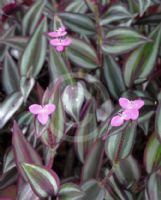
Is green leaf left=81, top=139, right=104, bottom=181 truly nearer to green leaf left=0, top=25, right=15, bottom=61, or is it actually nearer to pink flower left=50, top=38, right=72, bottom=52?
pink flower left=50, top=38, right=72, bottom=52

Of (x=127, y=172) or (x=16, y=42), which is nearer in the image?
(x=127, y=172)

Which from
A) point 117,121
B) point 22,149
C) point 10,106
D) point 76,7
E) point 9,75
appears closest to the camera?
point 117,121

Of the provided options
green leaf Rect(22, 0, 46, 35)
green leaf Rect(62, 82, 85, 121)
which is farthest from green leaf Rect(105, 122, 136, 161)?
green leaf Rect(22, 0, 46, 35)

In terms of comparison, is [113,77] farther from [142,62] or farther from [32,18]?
[32,18]

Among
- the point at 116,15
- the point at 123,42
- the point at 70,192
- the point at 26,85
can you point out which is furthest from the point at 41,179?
the point at 116,15

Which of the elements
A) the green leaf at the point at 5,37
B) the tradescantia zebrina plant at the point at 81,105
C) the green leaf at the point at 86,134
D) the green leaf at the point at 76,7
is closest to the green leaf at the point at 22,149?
the tradescantia zebrina plant at the point at 81,105

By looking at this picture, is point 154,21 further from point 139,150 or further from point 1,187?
point 1,187
